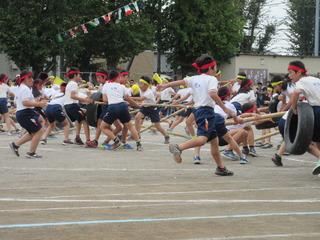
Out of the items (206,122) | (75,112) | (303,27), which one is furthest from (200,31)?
(206,122)

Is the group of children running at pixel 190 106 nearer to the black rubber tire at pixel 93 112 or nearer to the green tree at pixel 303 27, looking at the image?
the black rubber tire at pixel 93 112

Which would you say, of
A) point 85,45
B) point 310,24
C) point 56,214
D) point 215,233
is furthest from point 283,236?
point 310,24

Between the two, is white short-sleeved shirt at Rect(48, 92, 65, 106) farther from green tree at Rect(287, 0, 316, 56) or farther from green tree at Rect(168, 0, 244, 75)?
green tree at Rect(287, 0, 316, 56)

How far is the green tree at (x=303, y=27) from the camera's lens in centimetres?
6488

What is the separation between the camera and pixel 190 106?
619 inches

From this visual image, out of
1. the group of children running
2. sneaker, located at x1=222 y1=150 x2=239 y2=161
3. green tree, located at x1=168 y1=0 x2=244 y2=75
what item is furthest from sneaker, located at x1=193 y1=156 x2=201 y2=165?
green tree, located at x1=168 y1=0 x2=244 y2=75

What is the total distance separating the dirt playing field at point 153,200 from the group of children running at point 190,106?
498 mm

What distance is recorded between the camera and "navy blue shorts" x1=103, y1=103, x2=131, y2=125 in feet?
48.2

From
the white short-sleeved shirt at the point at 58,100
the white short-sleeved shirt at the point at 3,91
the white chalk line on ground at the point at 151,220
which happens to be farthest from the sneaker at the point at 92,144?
the white chalk line on ground at the point at 151,220

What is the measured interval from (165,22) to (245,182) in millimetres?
42850

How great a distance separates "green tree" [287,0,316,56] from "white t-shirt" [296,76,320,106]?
183 ft

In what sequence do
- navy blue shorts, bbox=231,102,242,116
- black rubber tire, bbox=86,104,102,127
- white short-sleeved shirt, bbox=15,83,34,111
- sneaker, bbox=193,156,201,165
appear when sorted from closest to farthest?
1. sneaker, bbox=193,156,201,165
2. white short-sleeved shirt, bbox=15,83,34,111
3. navy blue shorts, bbox=231,102,242,116
4. black rubber tire, bbox=86,104,102,127

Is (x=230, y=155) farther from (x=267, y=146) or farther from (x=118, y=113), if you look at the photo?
(x=267, y=146)

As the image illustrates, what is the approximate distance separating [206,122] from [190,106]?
539 centimetres
